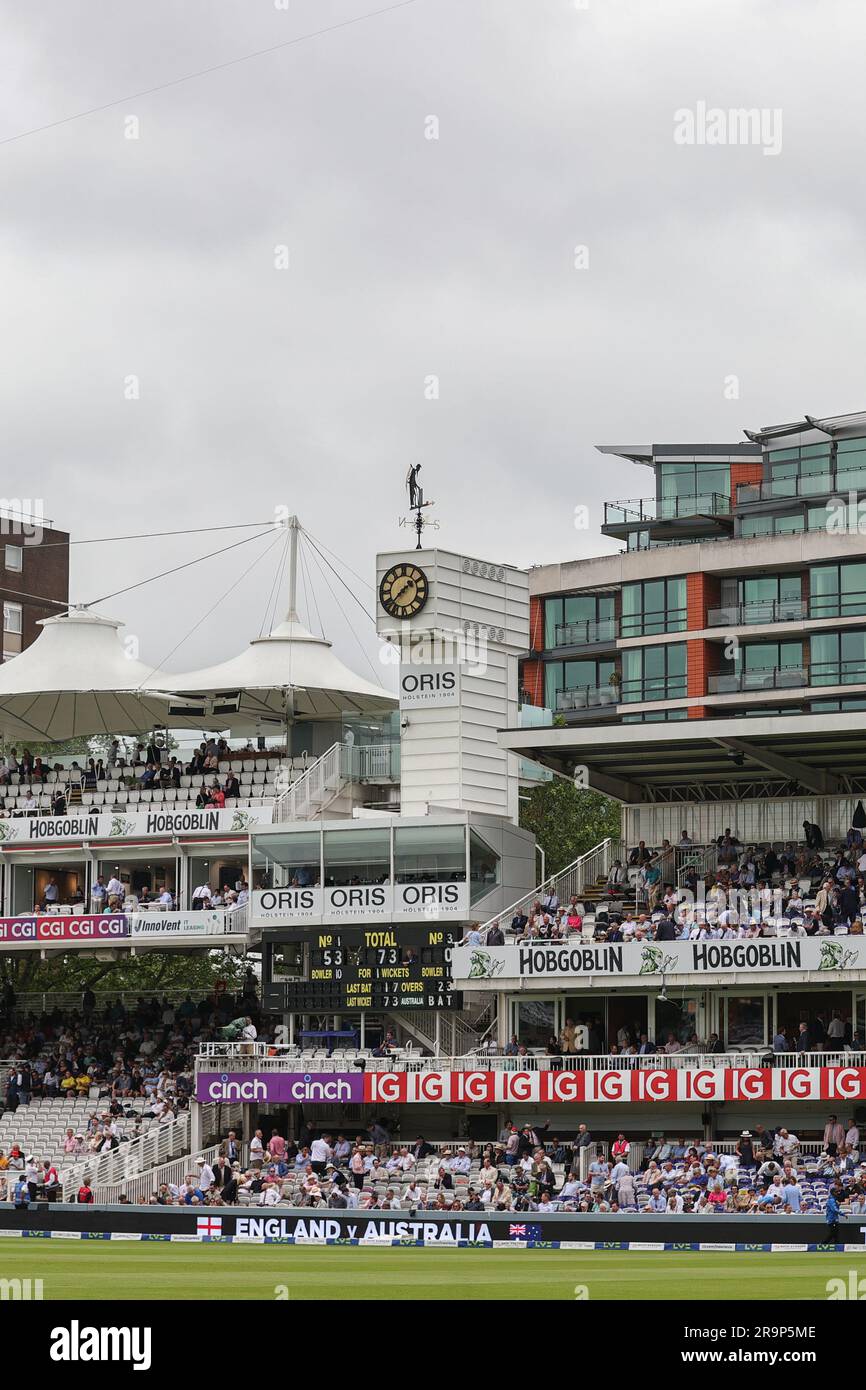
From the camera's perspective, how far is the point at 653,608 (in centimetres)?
7319

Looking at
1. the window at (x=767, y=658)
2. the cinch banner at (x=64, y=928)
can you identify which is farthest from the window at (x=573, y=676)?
the cinch banner at (x=64, y=928)

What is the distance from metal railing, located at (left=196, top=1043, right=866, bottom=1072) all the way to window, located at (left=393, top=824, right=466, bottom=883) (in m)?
3.95

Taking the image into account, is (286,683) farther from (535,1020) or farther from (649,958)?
(649,958)

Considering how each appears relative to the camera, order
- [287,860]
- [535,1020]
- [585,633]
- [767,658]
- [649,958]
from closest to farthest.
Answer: [649,958] < [535,1020] < [287,860] < [767,658] < [585,633]

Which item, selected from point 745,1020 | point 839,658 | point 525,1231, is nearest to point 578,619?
point 839,658

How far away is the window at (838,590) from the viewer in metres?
67.9

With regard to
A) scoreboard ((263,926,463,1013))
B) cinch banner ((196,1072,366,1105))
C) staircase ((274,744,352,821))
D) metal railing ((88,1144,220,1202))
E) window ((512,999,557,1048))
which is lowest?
metal railing ((88,1144,220,1202))

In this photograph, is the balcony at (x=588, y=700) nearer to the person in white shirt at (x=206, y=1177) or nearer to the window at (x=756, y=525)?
the window at (x=756, y=525)

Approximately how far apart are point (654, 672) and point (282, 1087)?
30667mm

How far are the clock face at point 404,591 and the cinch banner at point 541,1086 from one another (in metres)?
10.7

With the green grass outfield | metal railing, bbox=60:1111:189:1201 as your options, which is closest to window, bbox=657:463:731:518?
metal railing, bbox=60:1111:189:1201

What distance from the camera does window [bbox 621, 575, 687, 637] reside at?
72250 mm

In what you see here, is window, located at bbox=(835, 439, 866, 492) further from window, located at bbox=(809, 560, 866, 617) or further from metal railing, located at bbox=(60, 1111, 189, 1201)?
metal railing, located at bbox=(60, 1111, 189, 1201)
